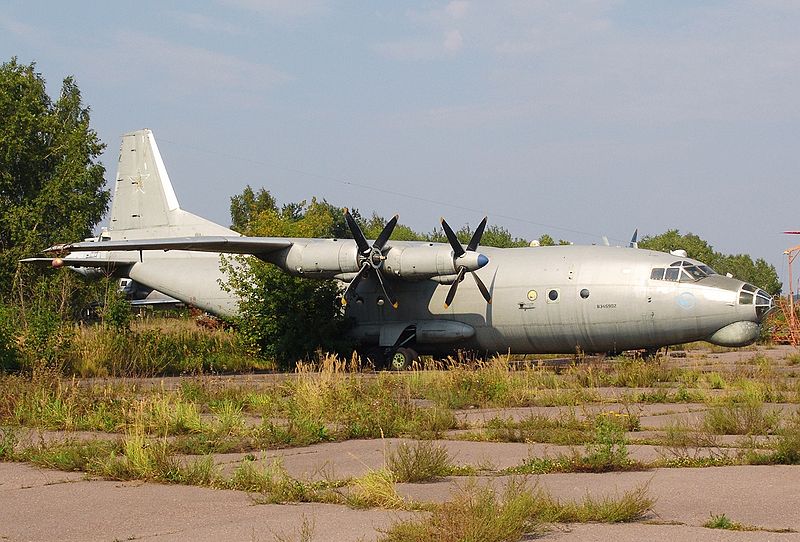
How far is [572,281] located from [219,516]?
1766 cm

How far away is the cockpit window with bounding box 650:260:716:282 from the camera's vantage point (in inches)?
892

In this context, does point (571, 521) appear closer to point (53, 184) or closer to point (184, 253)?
point (184, 253)

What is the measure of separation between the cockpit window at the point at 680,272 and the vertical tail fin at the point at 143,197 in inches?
643

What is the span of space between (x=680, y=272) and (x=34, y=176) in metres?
41.4

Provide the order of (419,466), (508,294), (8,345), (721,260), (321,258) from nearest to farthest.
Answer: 1. (419,466)
2. (8,345)
3. (508,294)
4. (321,258)
5. (721,260)

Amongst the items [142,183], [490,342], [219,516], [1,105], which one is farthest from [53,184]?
[219,516]

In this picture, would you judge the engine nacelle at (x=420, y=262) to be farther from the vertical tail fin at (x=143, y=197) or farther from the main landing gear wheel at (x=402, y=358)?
the vertical tail fin at (x=143, y=197)

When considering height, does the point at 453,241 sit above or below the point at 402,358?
above

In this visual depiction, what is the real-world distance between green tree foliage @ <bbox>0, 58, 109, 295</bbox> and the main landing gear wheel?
29512 mm

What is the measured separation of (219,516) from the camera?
7082 millimetres

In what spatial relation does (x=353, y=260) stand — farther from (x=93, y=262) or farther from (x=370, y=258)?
(x=93, y=262)

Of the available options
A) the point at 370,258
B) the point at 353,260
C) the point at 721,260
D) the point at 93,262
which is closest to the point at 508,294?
the point at 370,258

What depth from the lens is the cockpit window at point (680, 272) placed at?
22.7m

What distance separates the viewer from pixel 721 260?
9081cm
